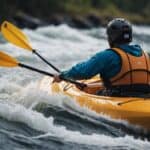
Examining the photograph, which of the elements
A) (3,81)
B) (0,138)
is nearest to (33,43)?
(3,81)

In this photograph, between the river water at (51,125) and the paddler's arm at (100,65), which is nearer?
the river water at (51,125)

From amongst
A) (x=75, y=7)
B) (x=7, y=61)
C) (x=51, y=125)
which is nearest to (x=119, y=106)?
(x=51, y=125)

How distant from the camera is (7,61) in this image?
8.11 m

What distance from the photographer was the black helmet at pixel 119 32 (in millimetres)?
Result: 7379

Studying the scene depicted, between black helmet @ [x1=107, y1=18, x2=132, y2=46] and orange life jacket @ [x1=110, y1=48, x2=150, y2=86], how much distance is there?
0.15 meters

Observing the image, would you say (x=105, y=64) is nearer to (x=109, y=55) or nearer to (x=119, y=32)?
(x=109, y=55)

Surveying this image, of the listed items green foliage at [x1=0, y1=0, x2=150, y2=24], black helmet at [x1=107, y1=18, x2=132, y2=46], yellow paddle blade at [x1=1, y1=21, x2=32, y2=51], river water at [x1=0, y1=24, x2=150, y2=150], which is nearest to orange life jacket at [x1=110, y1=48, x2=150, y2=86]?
black helmet at [x1=107, y1=18, x2=132, y2=46]

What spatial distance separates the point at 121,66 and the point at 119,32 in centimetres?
41

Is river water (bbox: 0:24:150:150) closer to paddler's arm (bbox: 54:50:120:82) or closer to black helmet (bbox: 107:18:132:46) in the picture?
paddler's arm (bbox: 54:50:120:82)

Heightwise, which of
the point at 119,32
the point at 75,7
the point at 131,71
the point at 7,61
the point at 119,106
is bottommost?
the point at 119,106

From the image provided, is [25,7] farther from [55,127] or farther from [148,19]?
[55,127]

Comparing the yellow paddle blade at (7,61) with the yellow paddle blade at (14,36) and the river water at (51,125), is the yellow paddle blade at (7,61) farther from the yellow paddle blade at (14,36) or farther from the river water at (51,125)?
the yellow paddle blade at (14,36)

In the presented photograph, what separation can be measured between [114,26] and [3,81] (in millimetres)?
2176

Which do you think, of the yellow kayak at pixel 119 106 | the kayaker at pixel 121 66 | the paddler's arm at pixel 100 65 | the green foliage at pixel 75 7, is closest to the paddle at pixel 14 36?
the yellow kayak at pixel 119 106
